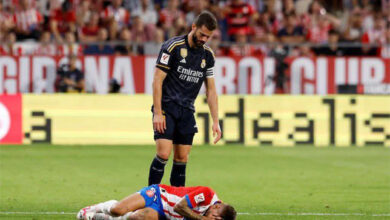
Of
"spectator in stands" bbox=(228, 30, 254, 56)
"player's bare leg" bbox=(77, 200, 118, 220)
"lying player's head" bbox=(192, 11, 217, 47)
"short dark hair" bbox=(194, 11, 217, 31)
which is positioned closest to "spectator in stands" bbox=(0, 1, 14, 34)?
"spectator in stands" bbox=(228, 30, 254, 56)

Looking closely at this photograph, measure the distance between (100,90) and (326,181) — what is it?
8275 mm

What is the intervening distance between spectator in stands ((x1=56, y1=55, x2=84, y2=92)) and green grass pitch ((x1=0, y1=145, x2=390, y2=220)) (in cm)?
202

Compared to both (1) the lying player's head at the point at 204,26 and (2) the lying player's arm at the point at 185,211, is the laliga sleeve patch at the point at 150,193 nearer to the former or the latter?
(2) the lying player's arm at the point at 185,211

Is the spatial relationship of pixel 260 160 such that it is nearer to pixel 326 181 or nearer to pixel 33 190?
pixel 326 181

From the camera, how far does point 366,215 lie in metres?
10.1

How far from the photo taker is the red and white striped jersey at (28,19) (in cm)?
2194

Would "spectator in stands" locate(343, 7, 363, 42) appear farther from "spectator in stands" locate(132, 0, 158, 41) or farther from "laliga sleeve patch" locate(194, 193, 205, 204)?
"laliga sleeve patch" locate(194, 193, 205, 204)

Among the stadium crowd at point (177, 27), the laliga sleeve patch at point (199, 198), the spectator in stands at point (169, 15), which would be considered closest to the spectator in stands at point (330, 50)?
the stadium crowd at point (177, 27)

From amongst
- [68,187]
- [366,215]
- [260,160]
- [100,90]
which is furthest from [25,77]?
[366,215]

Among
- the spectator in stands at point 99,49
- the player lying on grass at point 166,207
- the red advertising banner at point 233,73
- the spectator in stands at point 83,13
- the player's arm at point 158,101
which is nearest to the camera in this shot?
the player lying on grass at point 166,207

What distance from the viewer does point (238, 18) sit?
2261 cm

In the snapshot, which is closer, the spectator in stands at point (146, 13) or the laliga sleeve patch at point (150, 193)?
the laliga sleeve patch at point (150, 193)

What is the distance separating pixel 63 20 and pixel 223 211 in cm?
1496

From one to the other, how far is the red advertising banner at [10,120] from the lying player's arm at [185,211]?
10.8 m
